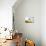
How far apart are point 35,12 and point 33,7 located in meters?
0.22

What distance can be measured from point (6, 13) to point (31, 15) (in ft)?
4.38

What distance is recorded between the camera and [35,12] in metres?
4.70

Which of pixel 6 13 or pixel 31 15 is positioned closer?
pixel 6 13

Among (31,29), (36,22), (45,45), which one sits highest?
(36,22)

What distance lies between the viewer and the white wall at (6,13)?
12.0 feet

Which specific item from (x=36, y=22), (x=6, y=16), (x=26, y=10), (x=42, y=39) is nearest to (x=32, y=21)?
(x=36, y=22)

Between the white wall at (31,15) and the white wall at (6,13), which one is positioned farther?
the white wall at (31,15)

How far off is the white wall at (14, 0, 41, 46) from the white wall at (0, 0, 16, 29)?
3.13 feet

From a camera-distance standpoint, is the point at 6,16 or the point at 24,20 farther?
the point at 24,20

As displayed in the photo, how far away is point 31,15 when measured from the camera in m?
4.70

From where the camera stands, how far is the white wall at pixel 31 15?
4.68 m

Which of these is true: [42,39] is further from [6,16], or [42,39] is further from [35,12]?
[6,16]

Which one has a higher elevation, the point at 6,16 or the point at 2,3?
the point at 2,3

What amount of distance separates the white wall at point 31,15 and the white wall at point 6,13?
3.13ft
